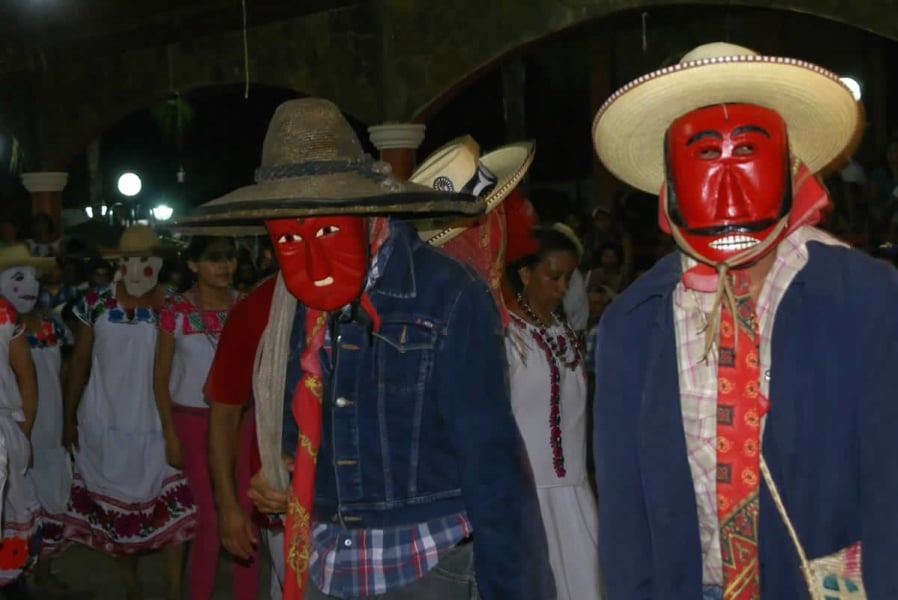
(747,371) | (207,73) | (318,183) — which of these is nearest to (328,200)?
(318,183)

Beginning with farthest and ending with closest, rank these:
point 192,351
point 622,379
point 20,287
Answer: point 20,287, point 192,351, point 622,379

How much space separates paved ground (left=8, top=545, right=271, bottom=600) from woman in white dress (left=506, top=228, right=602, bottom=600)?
2.62 m

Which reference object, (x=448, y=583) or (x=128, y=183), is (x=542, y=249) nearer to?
(x=448, y=583)

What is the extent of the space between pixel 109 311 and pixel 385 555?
4216 mm

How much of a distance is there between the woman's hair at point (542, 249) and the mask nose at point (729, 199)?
9.50ft

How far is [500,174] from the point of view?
5.00 m

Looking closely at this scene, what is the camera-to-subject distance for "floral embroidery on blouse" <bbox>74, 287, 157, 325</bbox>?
699cm

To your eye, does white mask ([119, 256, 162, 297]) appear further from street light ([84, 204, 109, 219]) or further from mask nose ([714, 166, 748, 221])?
street light ([84, 204, 109, 219])

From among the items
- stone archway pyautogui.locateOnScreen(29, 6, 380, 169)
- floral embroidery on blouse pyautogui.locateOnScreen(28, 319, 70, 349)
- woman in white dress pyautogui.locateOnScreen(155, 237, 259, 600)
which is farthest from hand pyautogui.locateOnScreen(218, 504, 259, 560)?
stone archway pyautogui.locateOnScreen(29, 6, 380, 169)

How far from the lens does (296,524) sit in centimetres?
324

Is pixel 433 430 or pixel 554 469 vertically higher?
pixel 433 430

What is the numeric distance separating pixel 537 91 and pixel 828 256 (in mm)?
19382

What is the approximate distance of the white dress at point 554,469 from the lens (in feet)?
17.1

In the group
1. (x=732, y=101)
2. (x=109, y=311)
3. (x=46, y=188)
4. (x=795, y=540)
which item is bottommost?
(x=795, y=540)
